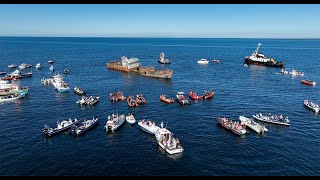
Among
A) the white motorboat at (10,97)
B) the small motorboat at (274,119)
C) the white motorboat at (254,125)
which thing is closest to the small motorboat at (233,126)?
the white motorboat at (254,125)

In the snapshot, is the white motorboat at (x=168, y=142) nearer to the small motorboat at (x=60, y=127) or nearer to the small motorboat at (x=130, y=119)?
the small motorboat at (x=130, y=119)

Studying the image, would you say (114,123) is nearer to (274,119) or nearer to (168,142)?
(168,142)

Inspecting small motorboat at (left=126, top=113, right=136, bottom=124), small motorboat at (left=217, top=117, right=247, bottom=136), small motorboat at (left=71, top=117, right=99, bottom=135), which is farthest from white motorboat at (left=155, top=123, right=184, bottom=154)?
small motorboat at (left=71, top=117, right=99, bottom=135)

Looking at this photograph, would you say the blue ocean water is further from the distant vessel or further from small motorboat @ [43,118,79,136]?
the distant vessel

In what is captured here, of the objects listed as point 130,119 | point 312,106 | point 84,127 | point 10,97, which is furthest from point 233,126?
point 10,97

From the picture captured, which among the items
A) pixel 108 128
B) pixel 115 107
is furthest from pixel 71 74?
pixel 108 128

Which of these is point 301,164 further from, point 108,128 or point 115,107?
point 115,107
